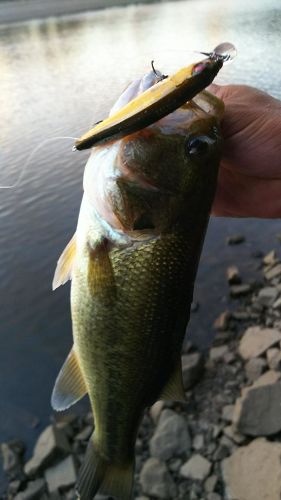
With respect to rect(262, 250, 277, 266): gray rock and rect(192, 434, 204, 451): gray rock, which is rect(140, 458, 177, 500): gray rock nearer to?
rect(192, 434, 204, 451): gray rock

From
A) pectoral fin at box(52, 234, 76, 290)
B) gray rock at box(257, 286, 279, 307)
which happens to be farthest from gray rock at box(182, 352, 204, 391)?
pectoral fin at box(52, 234, 76, 290)

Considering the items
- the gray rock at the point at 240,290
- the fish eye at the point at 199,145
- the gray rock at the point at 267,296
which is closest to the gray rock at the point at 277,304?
the gray rock at the point at 267,296

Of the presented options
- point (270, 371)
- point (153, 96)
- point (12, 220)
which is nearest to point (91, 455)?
point (153, 96)

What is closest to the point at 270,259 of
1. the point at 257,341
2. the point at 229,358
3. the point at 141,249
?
the point at 257,341

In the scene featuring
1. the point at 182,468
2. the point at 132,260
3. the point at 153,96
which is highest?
the point at 153,96

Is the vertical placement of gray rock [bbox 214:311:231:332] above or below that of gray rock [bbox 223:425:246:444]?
below

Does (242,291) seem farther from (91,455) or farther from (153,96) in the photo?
(153,96)

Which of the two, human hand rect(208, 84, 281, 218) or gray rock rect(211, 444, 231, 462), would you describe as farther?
gray rock rect(211, 444, 231, 462)
